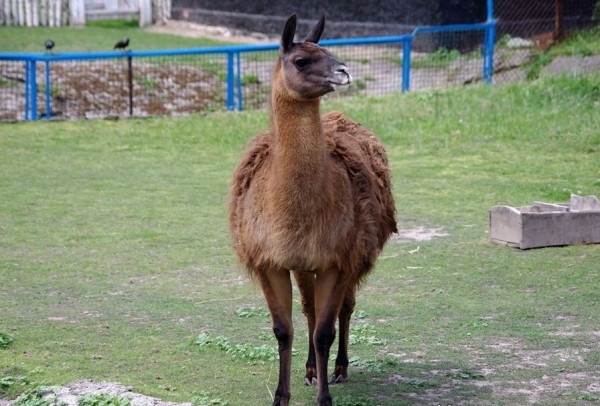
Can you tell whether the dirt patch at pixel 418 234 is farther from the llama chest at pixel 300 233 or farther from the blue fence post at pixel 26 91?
Answer: the blue fence post at pixel 26 91

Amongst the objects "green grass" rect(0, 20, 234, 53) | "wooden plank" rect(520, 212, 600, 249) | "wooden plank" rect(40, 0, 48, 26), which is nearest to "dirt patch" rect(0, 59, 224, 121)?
"green grass" rect(0, 20, 234, 53)

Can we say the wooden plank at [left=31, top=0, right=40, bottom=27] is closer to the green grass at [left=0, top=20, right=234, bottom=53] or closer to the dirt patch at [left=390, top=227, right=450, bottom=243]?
the green grass at [left=0, top=20, right=234, bottom=53]

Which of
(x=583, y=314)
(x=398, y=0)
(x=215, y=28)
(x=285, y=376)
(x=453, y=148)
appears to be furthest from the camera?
(x=215, y=28)

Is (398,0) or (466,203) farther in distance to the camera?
(398,0)

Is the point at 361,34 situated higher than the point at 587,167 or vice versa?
the point at 361,34

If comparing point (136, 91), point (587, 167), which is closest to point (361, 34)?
point (136, 91)

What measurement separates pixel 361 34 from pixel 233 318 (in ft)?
46.2

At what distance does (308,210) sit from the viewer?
16.8 ft

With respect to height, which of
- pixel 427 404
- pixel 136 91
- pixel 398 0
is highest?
pixel 398 0

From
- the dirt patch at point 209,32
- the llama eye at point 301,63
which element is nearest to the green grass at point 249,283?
the llama eye at point 301,63

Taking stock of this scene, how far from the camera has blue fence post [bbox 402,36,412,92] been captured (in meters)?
16.2

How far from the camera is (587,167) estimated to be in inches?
465

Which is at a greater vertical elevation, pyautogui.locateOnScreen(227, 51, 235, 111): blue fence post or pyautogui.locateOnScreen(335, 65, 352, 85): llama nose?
pyautogui.locateOnScreen(335, 65, 352, 85): llama nose

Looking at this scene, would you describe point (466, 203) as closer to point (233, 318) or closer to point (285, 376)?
point (233, 318)
